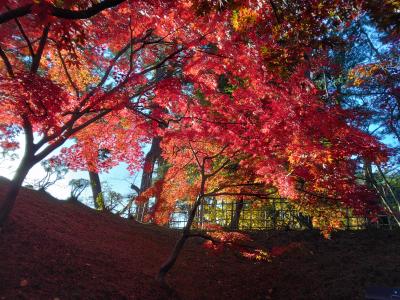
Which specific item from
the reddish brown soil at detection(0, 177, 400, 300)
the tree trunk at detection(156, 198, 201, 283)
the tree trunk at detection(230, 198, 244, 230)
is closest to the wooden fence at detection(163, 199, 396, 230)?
the tree trunk at detection(230, 198, 244, 230)

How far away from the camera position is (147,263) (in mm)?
9164

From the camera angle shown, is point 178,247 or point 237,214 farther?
point 237,214

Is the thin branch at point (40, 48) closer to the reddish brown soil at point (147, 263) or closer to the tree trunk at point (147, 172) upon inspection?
the reddish brown soil at point (147, 263)

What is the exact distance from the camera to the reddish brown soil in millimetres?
6367

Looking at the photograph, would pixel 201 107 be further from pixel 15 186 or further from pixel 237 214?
pixel 237 214

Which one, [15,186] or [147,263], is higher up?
[15,186]

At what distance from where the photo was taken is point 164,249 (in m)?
11.4

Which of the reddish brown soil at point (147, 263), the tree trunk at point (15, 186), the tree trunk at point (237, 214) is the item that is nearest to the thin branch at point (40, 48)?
the tree trunk at point (15, 186)

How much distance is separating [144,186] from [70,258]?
→ 10.9 meters

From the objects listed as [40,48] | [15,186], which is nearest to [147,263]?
[15,186]

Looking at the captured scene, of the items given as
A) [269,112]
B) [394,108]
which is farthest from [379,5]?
[394,108]

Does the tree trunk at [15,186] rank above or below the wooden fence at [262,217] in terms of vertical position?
below

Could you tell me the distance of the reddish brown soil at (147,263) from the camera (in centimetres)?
637

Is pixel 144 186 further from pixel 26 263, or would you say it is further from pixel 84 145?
pixel 26 263
